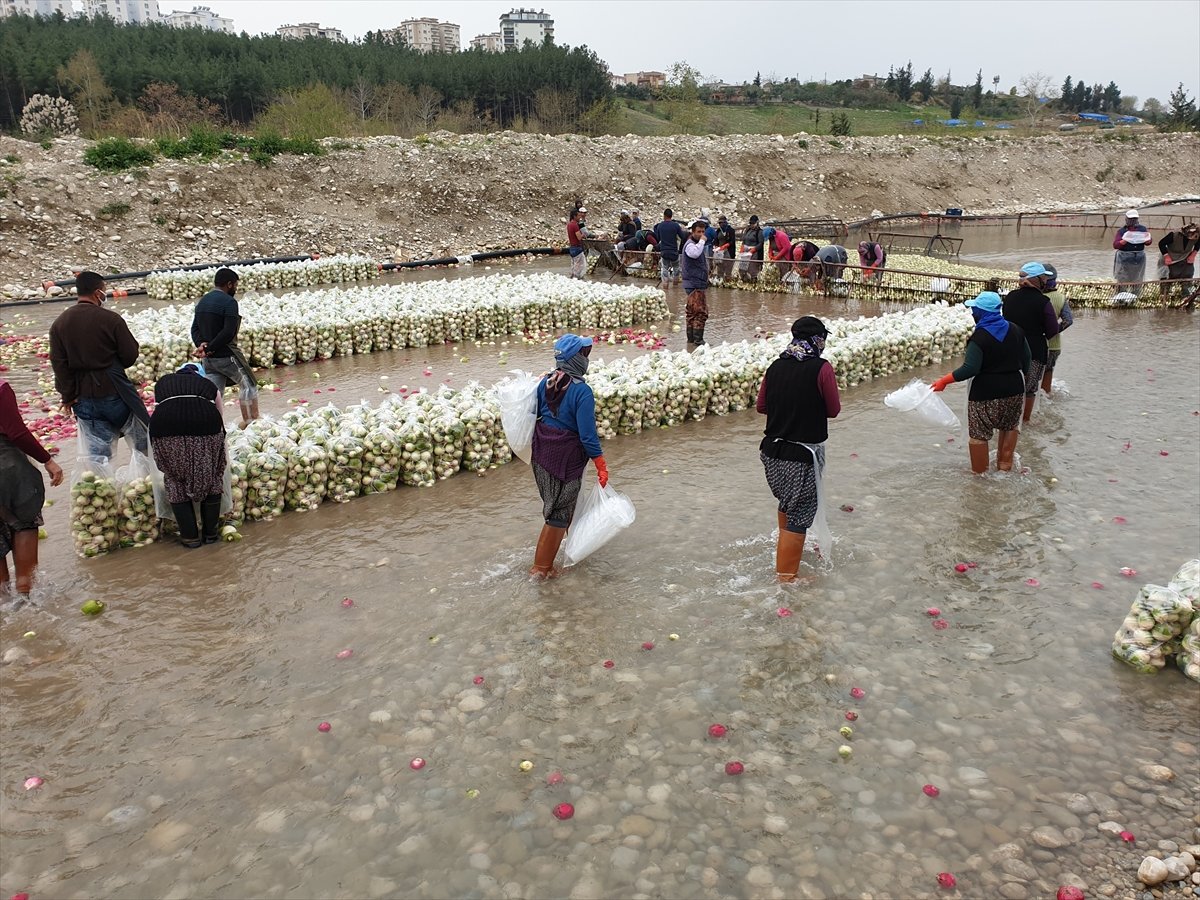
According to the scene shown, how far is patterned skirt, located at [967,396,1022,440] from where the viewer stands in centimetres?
800

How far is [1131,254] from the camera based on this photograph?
56.7 feet

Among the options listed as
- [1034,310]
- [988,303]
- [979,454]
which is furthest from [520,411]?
[1034,310]

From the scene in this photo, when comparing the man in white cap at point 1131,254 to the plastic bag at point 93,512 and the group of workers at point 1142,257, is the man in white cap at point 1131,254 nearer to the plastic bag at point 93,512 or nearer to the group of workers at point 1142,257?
the group of workers at point 1142,257

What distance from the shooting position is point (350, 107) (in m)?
55.4

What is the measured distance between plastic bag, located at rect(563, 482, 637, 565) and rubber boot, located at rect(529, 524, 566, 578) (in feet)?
0.41

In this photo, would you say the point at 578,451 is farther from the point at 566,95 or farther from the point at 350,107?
the point at 566,95

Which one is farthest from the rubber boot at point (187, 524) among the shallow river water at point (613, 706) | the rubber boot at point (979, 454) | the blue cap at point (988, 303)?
the rubber boot at point (979, 454)

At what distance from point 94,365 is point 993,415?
338 inches

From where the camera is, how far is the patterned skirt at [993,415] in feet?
26.2

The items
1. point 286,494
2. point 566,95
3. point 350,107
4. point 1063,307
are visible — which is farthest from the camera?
point 566,95

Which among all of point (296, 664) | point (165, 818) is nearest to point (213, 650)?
point (296, 664)

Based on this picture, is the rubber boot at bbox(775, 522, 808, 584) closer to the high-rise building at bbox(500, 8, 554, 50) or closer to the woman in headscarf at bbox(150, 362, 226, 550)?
the woman in headscarf at bbox(150, 362, 226, 550)

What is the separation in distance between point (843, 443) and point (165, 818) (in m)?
7.89

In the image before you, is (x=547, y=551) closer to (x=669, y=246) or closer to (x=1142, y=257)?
(x=669, y=246)
